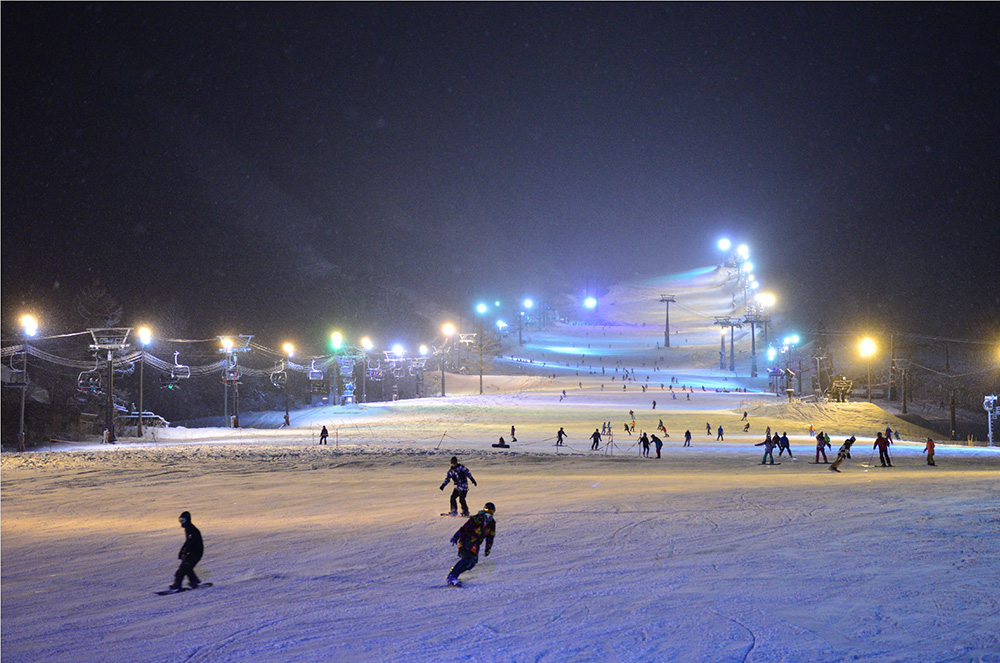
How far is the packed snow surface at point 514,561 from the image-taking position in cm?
798

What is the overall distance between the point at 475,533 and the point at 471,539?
102mm

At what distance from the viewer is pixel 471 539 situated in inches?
388

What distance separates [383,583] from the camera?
406 inches

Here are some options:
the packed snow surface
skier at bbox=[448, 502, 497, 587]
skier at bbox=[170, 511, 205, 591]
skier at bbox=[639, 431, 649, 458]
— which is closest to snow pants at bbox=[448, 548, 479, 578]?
skier at bbox=[448, 502, 497, 587]

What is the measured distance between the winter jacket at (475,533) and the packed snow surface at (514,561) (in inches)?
26.1

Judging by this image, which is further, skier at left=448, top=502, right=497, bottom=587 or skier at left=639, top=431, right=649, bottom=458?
skier at left=639, top=431, right=649, bottom=458

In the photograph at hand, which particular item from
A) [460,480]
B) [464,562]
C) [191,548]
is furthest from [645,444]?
[191,548]

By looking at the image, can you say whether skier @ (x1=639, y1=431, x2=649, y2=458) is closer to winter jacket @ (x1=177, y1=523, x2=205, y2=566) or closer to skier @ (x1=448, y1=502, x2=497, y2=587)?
skier @ (x1=448, y1=502, x2=497, y2=587)

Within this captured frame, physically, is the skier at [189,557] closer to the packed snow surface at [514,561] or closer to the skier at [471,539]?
the packed snow surface at [514,561]

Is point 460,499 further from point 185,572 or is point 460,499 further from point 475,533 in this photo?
point 185,572

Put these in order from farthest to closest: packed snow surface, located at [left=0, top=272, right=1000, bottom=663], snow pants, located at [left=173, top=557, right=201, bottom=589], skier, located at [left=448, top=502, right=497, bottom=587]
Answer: snow pants, located at [left=173, top=557, right=201, bottom=589]
skier, located at [left=448, top=502, right=497, bottom=587]
packed snow surface, located at [left=0, top=272, right=1000, bottom=663]

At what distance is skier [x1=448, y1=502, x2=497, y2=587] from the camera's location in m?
9.85

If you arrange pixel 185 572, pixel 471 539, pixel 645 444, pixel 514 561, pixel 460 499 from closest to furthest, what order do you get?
pixel 471 539
pixel 185 572
pixel 514 561
pixel 460 499
pixel 645 444

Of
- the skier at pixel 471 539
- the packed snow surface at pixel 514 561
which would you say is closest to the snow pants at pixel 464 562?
the skier at pixel 471 539
